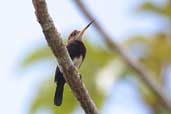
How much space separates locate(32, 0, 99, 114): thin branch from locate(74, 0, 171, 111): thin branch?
3.96ft

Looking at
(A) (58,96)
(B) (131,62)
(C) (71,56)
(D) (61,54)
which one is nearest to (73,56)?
(C) (71,56)

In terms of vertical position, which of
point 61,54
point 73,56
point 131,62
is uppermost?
point 61,54

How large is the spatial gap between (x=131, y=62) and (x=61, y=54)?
1950 mm

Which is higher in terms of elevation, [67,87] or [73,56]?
[73,56]

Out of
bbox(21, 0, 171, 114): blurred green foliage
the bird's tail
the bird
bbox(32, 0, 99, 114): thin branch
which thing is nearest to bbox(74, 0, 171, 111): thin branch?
bbox(21, 0, 171, 114): blurred green foliage

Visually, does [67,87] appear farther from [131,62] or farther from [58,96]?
[58,96]

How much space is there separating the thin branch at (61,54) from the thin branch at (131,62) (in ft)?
3.96

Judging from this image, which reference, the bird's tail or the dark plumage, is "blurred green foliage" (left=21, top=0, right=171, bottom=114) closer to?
the dark plumage

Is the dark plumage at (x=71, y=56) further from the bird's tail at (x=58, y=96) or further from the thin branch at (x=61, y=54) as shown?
the thin branch at (x=61, y=54)

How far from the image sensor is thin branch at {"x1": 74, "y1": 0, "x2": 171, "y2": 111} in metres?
5.63

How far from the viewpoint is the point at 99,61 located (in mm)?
6461

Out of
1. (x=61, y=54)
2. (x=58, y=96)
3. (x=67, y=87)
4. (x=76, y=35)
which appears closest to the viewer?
(x=61, y=54)

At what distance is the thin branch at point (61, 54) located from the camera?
3955 mm

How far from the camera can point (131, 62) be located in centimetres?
608
